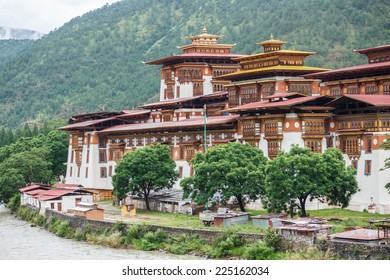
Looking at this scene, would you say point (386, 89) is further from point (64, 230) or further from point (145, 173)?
point (64, 230)

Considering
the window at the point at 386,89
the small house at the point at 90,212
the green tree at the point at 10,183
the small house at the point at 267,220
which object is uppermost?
the window at the point at 386,89

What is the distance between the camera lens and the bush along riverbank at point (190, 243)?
174 ft

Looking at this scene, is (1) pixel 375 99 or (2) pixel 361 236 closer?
(2) pixel 361 236

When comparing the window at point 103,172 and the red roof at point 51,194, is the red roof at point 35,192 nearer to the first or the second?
the red roof at point 51,194

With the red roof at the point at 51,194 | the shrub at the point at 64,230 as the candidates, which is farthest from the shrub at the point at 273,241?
the red roof at the point at 51,194

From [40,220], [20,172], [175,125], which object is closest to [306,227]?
[40,220]

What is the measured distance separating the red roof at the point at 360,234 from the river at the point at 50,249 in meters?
9.28

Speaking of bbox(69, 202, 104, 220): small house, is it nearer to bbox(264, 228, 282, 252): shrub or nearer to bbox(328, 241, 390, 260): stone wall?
bbox(264, 228, 282, 252): shrub

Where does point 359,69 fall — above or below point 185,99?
above

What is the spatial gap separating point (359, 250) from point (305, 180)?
1373cm

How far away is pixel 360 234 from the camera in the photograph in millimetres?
51156

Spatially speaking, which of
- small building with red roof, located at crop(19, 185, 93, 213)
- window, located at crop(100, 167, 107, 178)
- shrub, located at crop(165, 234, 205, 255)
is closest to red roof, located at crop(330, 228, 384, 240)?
shrub, located at crop(165, 234, 205, 255)

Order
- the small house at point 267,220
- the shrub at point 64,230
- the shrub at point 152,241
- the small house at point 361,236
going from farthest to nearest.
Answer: the shrub at point 64,230, the shrub at point 152,241, the small house at point 267,220, the small house at point 361,236

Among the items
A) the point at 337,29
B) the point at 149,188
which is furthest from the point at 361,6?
the point at 149,188
